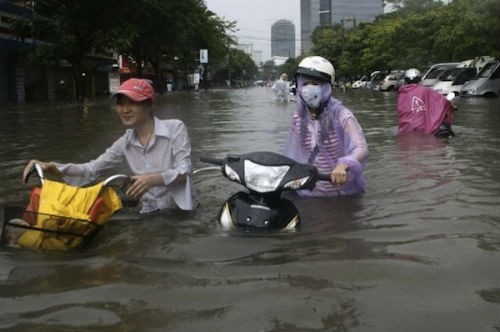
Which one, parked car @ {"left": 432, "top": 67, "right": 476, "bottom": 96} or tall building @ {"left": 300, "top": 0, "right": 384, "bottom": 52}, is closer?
parked car @ {"left": 432, "top": 67, "right": 476, "bottom": 96}

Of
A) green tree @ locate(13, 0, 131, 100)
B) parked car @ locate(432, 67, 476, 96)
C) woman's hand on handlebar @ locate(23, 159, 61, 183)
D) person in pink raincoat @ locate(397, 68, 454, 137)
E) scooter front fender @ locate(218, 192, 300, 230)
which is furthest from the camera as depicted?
parked car @ locate(432, 67, 476, 96)

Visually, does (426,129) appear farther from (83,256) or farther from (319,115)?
(83,256)

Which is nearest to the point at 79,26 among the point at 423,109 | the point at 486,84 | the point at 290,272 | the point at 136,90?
the point at 486,84

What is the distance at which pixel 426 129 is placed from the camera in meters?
11.3

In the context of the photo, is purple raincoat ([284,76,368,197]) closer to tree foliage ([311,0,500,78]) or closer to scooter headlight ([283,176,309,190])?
scooter headlight ([283,176,309,190])

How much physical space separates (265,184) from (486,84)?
2631 cm

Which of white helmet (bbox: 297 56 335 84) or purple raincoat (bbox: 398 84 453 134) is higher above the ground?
white helmet (bbox: 297 56 335 84)

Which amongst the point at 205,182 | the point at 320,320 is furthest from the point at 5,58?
the point at 320,320

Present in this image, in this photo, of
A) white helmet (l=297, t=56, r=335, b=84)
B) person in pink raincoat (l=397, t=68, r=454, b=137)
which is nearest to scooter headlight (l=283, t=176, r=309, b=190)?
white helmet (l=297, t=56, r=335, b=84)

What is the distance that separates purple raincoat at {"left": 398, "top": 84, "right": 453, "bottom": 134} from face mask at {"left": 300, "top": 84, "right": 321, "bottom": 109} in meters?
6.72

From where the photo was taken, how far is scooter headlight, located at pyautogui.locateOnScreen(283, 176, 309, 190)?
3.89m

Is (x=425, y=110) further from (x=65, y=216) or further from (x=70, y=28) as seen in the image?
(x=70, y=28)

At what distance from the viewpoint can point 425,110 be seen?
11.3 m

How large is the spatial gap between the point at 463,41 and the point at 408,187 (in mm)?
26067
